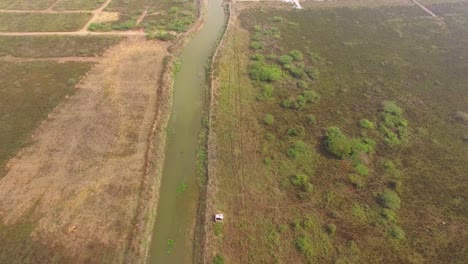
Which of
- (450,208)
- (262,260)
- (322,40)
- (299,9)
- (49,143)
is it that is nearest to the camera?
(262,260)

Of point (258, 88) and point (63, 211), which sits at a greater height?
point (258, 88)

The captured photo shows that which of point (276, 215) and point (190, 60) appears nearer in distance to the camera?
point (276, 215)

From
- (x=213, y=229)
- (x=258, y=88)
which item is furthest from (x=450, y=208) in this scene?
(x=258, y=88)

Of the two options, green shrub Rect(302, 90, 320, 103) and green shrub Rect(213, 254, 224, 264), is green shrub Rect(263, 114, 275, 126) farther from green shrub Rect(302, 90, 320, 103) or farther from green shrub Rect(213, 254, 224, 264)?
green shrub Rect(213, 254, 224, 264)

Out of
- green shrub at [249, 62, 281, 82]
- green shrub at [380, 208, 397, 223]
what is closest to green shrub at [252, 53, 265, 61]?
green shrub at [249, 62, 281, 82]

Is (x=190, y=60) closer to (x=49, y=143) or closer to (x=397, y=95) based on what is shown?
(x=49, y=143)

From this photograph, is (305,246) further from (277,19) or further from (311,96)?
(277,19)

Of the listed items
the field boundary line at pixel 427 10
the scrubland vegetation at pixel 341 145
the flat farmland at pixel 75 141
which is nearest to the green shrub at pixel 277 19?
the scrubland vegetation at pixel 341 145
